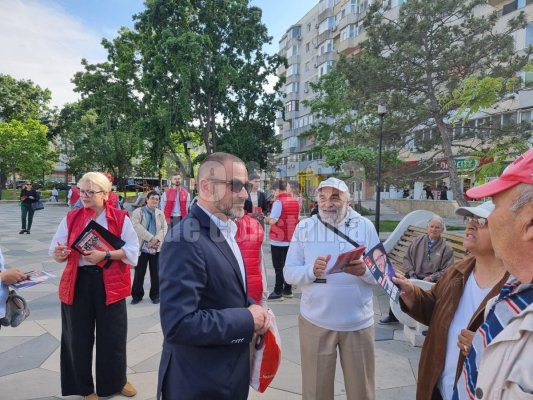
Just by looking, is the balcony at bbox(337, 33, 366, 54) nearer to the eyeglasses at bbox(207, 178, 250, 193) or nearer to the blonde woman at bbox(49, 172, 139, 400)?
the blonde woman at bbox(49, 172, 139, 400)

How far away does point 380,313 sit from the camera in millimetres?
5746

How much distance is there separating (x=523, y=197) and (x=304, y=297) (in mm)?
2065

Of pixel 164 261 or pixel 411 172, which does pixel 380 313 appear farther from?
pixel 411 172

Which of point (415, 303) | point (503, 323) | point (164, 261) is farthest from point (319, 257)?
point (503, 323)

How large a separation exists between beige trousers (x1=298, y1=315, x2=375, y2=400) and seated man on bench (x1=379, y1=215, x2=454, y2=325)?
229 cm

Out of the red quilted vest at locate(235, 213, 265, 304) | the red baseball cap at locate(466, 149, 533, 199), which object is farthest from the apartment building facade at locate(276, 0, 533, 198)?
the red baseball cap at locate(466, 149, 533, 199)

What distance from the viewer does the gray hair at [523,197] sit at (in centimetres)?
106

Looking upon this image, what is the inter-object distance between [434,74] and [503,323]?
592 inches

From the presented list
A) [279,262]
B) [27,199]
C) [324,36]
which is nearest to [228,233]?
Answer: [279,262]

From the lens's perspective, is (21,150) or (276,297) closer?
(276,297)

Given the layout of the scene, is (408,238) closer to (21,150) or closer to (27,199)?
(27,199)

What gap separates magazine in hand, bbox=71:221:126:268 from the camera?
10.1 ft

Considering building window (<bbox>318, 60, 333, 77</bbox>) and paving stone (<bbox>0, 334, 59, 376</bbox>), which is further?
building window (<bbox>318, 60, 333, 77</bbox>)

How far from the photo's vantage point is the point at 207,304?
68.5 inches
